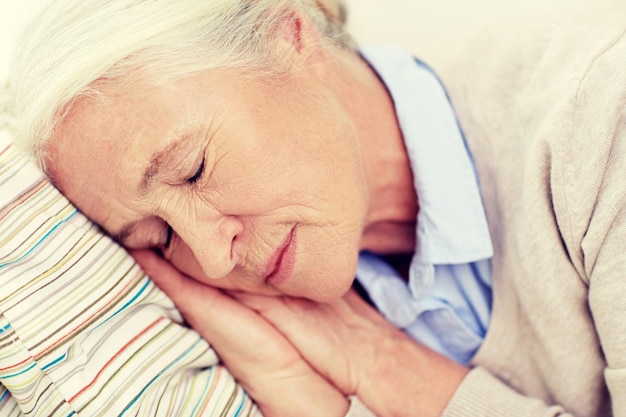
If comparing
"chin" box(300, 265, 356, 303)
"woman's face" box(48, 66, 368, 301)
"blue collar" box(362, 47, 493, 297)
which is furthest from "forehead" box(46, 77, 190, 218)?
"blue collar" box(362, 47, 493, 297)

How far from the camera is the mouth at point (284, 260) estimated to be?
38.3 inches

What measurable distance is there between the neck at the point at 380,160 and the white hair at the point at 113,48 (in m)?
0.23

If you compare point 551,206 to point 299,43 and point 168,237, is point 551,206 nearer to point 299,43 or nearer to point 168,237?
point 299,43

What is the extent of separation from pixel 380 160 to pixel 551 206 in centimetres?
31

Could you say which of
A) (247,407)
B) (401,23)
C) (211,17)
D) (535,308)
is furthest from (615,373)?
(401,23)

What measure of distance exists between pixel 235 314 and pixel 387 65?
0.56 m

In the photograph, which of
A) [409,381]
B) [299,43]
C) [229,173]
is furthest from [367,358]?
[299,43]

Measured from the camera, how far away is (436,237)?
113 centimetres

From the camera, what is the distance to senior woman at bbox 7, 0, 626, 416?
2.89 ft

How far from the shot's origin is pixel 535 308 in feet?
3.42

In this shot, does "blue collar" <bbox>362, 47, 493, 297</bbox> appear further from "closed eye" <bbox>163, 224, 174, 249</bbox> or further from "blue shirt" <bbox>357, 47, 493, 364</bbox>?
"closed eye" <bbox>163, 224, 174, 249</bbox>

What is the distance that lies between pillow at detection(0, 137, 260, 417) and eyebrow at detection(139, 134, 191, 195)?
0.16m

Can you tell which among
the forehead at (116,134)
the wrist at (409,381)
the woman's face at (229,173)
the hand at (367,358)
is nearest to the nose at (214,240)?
the woman's face at (229,173)

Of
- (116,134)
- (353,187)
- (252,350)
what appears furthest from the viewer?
(252,350)
